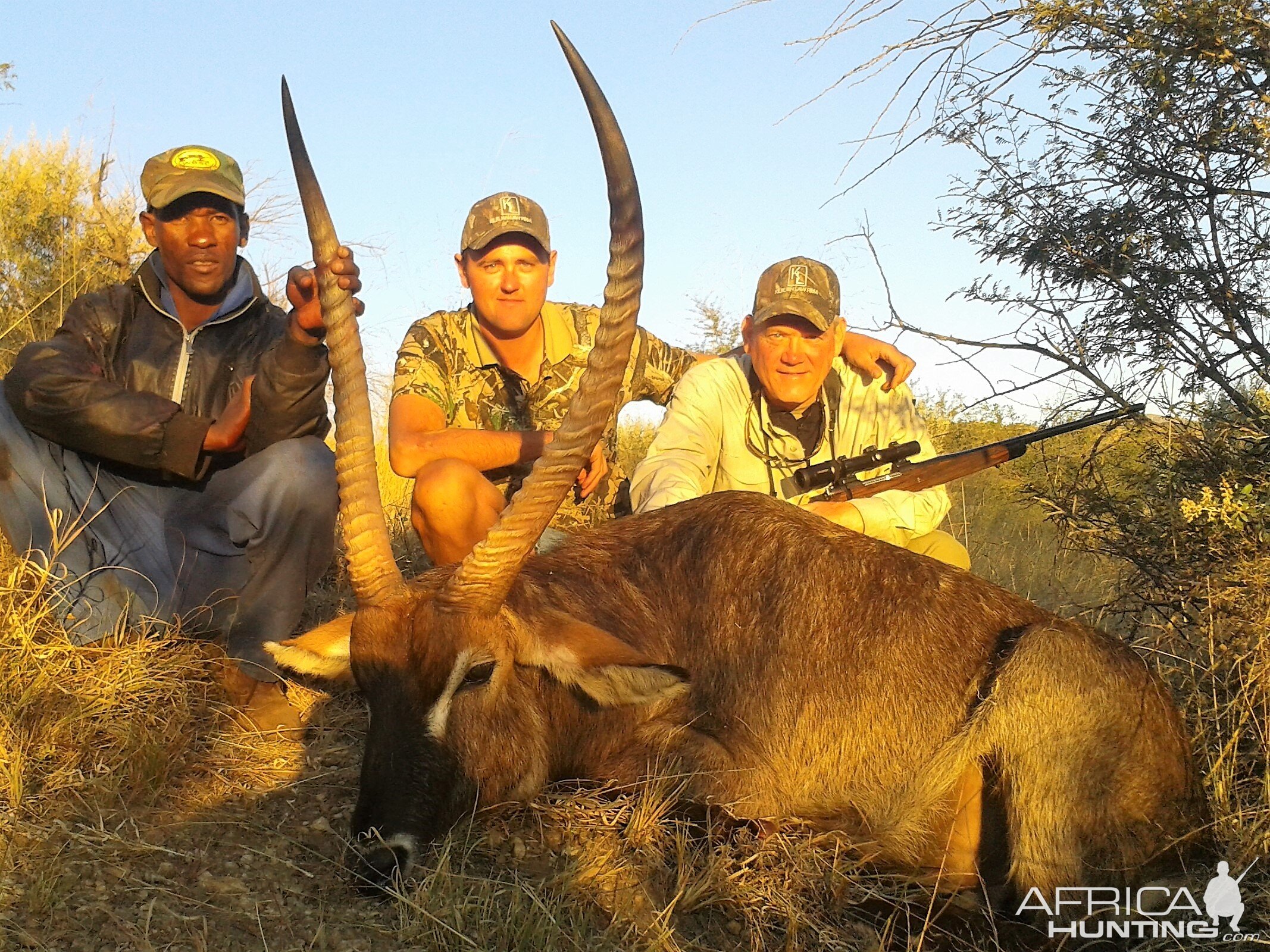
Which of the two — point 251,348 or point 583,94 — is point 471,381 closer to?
point 251,348

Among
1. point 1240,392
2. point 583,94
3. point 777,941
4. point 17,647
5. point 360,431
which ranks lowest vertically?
point 777,941

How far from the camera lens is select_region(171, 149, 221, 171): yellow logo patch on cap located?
4.96 metres

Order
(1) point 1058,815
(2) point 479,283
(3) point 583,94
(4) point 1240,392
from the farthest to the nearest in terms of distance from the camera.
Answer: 1. (2) point 479,283
2. (4) point 1240,392
3. (1) point 1058,815
4. (3) point 583,94

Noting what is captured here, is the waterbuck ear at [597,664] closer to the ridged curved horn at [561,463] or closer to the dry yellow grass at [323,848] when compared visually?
the ridged curved horn at [561,463]

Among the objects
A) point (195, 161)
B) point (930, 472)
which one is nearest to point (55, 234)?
point (195, 161)

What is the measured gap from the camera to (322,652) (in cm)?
364

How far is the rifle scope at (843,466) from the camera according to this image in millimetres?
5273

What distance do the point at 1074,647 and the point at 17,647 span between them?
3.80m

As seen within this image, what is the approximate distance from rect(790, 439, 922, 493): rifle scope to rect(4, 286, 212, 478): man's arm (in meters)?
2.83

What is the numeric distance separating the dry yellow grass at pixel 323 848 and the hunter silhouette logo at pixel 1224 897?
2.0 inches

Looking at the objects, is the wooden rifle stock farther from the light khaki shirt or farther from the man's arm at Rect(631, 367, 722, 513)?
the man's arm at Rect(631, 367, 722, 513)

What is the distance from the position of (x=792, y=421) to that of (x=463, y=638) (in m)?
2.64

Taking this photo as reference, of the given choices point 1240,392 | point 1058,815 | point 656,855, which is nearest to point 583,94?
point 656,855

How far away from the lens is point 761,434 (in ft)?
17.8
